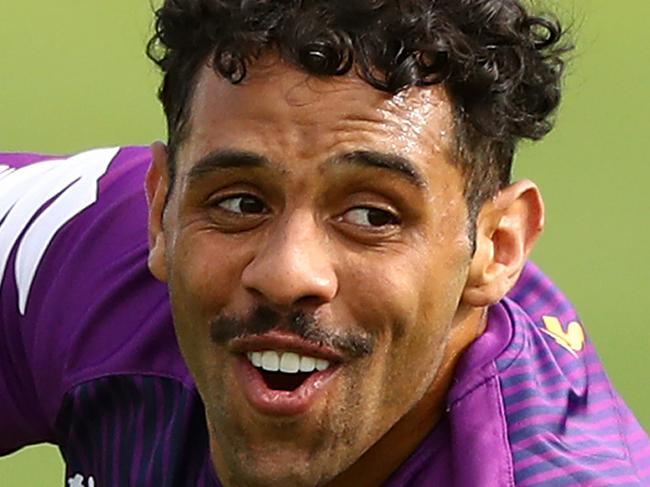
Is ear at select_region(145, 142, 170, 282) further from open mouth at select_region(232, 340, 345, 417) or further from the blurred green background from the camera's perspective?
the blurred green background

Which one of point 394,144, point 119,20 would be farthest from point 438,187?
point 119,20

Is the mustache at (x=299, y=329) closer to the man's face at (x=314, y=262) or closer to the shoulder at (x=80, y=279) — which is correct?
the man's face at (x=314, y=262)

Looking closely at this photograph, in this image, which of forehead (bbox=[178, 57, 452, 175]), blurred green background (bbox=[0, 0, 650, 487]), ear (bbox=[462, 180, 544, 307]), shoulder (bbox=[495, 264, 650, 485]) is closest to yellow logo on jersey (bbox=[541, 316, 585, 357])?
shoulder (bbox=[495, 264, 650, 485])

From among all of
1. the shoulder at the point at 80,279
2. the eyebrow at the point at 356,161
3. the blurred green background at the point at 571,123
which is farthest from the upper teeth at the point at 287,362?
the blurred green background at the point at 571,123

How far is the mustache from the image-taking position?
119 centimetres

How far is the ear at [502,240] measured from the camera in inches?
51.3

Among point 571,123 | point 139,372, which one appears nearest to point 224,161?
point 139,372

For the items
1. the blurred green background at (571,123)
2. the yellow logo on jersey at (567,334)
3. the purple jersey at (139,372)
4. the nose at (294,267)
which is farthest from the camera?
the blurred green background at (571,123)

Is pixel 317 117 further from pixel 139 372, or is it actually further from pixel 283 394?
pixel 139 372

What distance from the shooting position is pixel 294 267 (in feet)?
3.86

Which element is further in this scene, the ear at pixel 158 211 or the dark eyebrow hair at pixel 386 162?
the ear at pixel 158 211

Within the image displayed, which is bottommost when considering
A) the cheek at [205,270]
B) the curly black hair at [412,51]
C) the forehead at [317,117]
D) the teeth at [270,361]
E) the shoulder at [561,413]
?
the shoulder at [561,413]

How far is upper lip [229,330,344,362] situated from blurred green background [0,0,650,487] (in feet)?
4.11

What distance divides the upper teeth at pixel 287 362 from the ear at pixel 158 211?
16 centimetres
